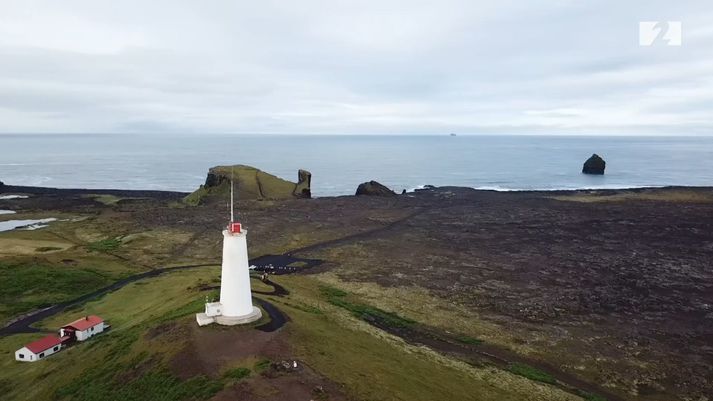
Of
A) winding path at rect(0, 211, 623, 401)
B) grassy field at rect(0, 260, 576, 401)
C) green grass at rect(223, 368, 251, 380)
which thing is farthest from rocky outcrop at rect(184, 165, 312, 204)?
green grass at rect(223, 368, 251, 380)

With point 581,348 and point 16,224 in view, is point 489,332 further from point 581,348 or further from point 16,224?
point 16,224

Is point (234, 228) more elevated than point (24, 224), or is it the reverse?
point (234, 228)

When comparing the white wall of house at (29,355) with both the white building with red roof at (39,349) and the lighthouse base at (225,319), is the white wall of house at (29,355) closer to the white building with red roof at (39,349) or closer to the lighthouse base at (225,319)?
the white building with red roof at (39,349)

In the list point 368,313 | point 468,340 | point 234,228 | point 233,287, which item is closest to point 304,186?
point 368,313

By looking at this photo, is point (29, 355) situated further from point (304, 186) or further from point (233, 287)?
point (304, 186)

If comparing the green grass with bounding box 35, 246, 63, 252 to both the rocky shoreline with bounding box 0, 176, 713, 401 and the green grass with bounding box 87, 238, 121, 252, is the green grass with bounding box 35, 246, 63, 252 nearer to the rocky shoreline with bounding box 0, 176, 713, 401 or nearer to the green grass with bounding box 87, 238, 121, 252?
the green grass with bounding box 87, 238, 121, 252
